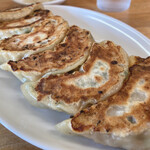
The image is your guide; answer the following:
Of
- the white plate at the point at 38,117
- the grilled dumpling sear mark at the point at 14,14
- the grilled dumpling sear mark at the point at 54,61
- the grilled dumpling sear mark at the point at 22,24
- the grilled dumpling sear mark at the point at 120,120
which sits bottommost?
the white plate at the point at 38,117

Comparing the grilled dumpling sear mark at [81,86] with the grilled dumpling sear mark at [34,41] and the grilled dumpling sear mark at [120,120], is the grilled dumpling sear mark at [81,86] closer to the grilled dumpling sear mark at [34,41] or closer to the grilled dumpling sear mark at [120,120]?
the grilled dumpling sear mark at [120,120]

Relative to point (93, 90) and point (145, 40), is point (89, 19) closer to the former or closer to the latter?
point (145, 40)

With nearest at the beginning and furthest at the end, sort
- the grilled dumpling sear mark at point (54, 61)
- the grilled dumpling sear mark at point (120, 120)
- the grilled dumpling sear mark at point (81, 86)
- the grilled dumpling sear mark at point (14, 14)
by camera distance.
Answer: the grilled dumpling sear mark at point (120, 120) → the grilled dumpling sear mark at point (81, 86) → the grilled dumpling sear mark at point (54, 61) → the grilled dumpling sear mark at point (14, 14)

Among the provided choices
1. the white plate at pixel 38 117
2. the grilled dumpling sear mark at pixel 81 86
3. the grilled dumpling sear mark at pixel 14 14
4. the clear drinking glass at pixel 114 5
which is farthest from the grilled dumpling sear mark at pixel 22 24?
the clear drinking glass at pixel 114 5

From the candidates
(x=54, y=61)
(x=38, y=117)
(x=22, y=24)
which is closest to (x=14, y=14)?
(x=22, y=24)

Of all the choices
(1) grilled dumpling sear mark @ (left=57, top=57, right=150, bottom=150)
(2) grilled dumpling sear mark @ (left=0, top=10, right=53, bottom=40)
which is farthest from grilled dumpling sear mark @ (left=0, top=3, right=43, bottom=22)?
(1) grilled dumpling sear mark @ (left=57, top=57, right=150, bottom=150)

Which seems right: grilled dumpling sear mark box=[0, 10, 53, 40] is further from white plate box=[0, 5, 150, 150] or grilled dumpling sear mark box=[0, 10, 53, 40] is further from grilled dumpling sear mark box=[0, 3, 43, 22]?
white plate box=[0, 5, 150, 150]
